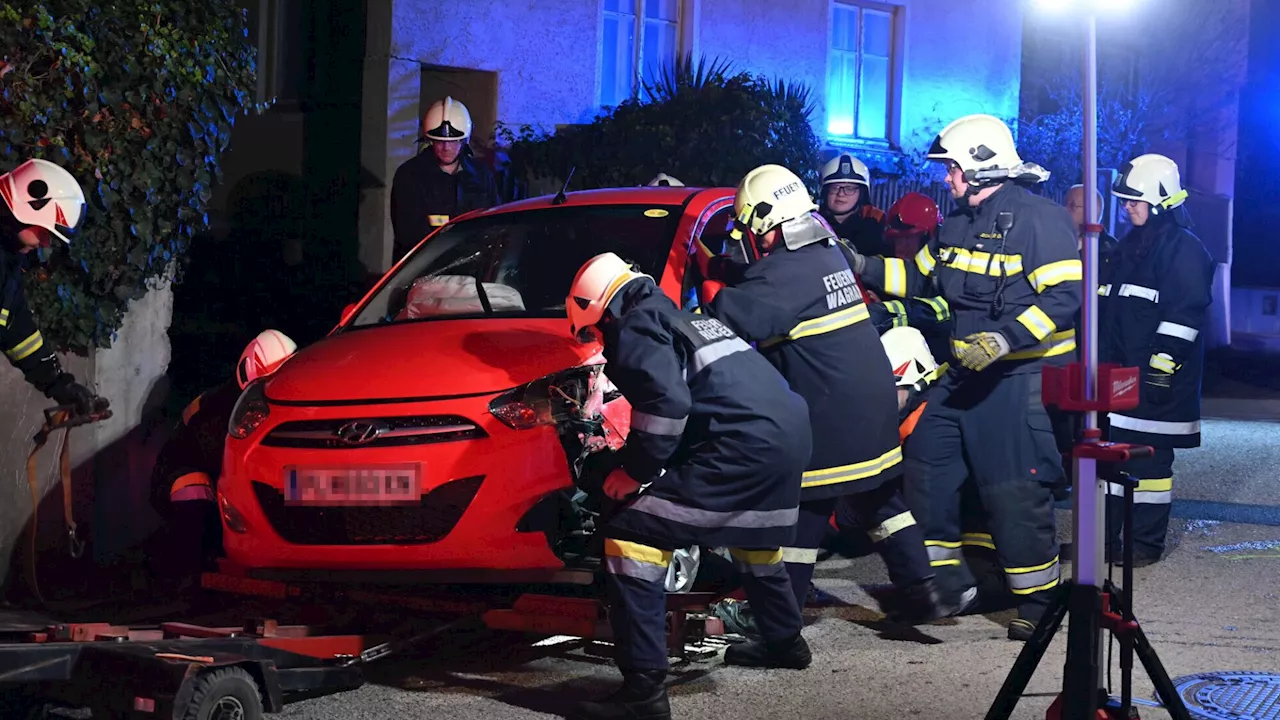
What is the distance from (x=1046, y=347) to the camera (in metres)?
6.79

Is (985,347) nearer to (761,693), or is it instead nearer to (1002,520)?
(1002,520)

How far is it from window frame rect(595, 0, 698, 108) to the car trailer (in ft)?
33.3

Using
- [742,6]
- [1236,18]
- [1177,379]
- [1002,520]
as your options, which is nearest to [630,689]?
[1002,520]

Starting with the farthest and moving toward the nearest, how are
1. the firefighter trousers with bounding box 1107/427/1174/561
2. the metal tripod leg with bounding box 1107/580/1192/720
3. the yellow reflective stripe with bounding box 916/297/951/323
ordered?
the firefighter trousers with bounding box 1107/427/1174/561, the yellow reflective stripe with bounding box 916/297/951/323, the metal tripod leg with bounding box 1107/580/1192/720

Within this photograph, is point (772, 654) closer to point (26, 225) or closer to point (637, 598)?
point (637, 598)

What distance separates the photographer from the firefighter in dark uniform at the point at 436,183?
9391 mm

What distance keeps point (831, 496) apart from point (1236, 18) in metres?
20.9

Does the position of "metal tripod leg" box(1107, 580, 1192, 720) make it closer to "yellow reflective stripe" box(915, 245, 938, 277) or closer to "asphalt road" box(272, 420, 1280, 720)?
"asphalt road" box(272, 420, 1280, 720)

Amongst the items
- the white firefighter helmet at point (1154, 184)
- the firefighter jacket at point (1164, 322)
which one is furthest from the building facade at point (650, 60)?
the firefighter jacket at point (1164, 322)

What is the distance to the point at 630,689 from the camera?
5207 mm

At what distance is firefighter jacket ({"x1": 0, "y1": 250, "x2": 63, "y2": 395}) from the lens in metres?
6.12

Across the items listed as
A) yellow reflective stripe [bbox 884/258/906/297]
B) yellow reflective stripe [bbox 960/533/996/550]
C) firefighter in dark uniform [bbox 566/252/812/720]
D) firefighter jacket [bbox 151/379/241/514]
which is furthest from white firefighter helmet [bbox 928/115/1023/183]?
firefighter jacket [bbox 151/379/241/514]

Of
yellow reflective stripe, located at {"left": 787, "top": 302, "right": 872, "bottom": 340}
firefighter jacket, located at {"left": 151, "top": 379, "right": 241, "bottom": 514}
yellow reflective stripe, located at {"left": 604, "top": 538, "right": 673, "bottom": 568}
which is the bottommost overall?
yellow reflective stripe, located at {"left": 604, "top": 538, "right": 673, "bottom": 568}

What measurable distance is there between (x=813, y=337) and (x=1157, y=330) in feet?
9.09
